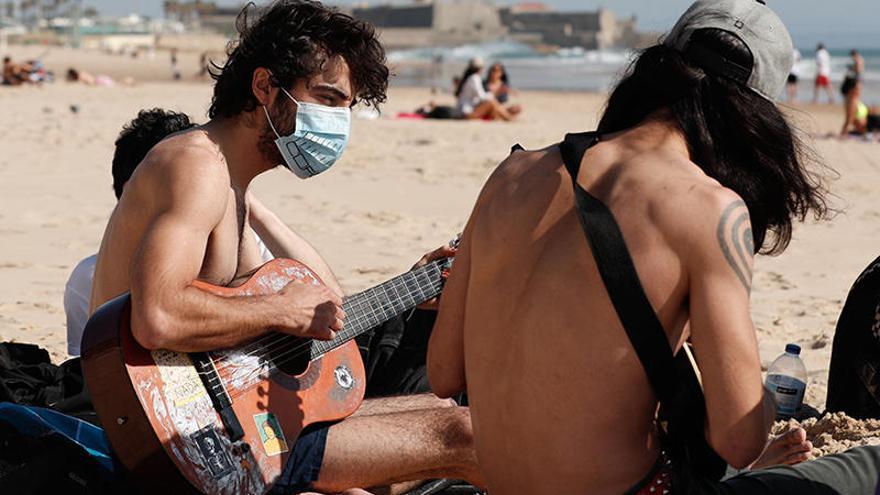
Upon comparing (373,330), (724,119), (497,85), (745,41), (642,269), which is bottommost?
(497,85)

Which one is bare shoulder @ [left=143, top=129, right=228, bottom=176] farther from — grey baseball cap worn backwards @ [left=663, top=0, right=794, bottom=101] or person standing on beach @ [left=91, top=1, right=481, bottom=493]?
grey baseball cap worn backwards @ [left=663, top=0, right=794, bottom=101]

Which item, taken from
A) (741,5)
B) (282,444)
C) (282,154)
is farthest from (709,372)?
(282,154)

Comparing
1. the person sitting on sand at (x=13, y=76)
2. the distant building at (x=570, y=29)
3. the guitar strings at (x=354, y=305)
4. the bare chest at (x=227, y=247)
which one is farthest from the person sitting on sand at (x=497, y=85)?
the distant building at (x=570, y=29)

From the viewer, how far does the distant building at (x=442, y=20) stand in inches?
3565

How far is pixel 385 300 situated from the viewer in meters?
3.54

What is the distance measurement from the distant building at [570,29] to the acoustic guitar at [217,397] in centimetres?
8902

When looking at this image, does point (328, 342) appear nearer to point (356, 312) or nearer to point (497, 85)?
point (356, 312)

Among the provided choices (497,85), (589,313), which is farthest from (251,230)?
(497,85)

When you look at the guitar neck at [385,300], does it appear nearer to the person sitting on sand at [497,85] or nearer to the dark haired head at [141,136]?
→ the dark haired head at [141,136]

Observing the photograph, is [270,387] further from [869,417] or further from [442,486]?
[869,417]

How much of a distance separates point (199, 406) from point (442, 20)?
92.2 meters

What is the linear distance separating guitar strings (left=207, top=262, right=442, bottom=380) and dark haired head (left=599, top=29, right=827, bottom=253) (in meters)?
1.29

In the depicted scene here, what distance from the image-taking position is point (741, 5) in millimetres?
2229

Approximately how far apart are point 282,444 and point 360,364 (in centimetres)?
43
